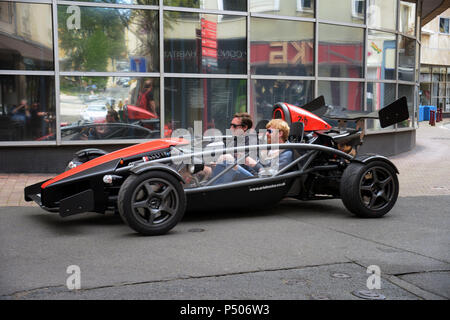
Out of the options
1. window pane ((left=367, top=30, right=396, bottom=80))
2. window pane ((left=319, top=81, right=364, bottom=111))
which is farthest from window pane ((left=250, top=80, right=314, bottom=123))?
window pane ((left=367, top=30, right=396, bottom=80))

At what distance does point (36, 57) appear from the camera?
1034 cm

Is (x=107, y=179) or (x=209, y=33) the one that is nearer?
(x=107, y=179)

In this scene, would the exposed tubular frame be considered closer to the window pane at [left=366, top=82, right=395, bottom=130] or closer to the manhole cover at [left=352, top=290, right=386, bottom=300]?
the manhole cover at [left=352, top=290, right=386, bottom=300]

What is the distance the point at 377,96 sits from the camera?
47.5 feet

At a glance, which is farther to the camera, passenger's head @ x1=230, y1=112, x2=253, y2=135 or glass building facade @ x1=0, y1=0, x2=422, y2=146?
glass building facade @ x1=0, y1=0, x2=422, y2=146

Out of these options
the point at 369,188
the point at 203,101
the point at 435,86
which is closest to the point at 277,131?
the point at 369,188

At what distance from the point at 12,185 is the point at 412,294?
7.03 m

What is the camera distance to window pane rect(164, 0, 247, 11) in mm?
11195

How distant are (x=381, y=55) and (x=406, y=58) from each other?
1738mm

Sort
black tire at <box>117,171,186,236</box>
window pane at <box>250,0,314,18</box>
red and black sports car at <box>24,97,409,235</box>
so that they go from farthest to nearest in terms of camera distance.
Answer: window pane at <box>250,0,314,18</box> → red and black sports car at <box>24,97,409,235</box> → black tire at <box>117,171,186,236</box>

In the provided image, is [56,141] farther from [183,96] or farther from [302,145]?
[302,145]

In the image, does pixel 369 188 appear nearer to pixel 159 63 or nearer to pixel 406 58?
Answer: pixel 159 63

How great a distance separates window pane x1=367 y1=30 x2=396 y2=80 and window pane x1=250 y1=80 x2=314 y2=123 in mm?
2293

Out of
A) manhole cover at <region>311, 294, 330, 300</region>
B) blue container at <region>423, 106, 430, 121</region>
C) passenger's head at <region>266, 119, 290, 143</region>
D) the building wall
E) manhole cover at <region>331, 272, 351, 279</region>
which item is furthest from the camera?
blue container at <region>423, 106, 430, 121</region>
